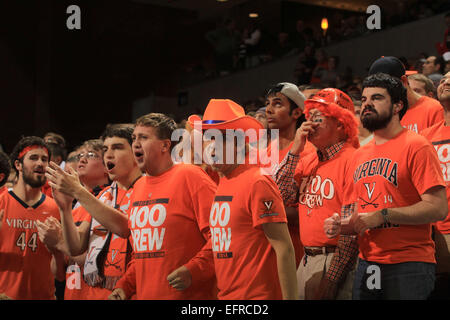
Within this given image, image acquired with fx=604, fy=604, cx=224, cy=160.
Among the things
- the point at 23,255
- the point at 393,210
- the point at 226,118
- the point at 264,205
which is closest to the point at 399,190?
the point at 393,210

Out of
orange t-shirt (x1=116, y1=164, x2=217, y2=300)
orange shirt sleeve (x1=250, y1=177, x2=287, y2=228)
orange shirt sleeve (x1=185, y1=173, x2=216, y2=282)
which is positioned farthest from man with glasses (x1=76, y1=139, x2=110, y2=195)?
orange shirt sleeve (x1=250, y1=177, x2=287, y2=228)

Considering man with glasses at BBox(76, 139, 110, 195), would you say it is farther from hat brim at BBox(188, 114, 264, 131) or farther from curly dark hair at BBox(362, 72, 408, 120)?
curly dark hair at BBox(362, 72, 408, 120)

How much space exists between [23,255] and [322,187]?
2.47 meters

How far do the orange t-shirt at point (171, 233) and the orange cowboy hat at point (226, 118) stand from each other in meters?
0.36

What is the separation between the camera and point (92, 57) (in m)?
13.6

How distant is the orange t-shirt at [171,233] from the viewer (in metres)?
3.33

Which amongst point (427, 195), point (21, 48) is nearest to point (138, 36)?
point (21, 48)

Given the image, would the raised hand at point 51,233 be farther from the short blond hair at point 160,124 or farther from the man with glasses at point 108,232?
the short blond hair at point 160,124

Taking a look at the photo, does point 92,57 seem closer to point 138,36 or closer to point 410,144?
point 138,36

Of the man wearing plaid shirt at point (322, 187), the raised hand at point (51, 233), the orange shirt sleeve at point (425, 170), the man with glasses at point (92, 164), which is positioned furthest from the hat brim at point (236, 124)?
the man with glasses at point (92, 164)

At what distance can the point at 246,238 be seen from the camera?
3039mm

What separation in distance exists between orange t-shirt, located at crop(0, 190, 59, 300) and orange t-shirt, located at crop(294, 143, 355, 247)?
2.23 meters

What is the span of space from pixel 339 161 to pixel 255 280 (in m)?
0.94

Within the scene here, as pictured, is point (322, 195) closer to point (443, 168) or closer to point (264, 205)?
point (264, 205)
